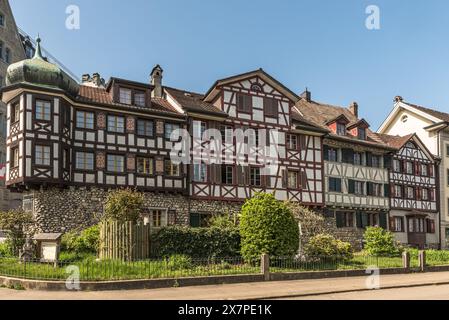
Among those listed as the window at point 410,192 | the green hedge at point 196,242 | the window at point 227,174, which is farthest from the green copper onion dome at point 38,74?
the window at point 410,192

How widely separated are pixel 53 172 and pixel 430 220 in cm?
3244

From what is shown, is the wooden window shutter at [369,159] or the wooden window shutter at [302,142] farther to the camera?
the wooden window shutter at [369,159]

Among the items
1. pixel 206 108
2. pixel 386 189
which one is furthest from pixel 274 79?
pixel 386 189

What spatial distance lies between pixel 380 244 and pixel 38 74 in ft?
77.4

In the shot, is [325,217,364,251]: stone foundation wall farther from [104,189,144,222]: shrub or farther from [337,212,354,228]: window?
[104,189,144,222]: shrub

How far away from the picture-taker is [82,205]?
31.4 m

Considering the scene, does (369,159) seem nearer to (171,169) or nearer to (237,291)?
(171,169)

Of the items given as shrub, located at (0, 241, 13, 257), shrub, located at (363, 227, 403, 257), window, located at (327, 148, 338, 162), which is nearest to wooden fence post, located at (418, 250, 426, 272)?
shrub, located at (363, 227, 403, 257)

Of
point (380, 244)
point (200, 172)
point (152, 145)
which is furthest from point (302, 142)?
point (152, 145)

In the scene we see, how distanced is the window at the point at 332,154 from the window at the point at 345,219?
405 centimetres

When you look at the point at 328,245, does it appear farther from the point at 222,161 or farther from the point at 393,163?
the point at 393,163

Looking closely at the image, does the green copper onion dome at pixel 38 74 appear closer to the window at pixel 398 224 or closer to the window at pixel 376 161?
the window at pixel 376 161

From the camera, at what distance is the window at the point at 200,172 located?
35459 mm

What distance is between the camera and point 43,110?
30516mm
